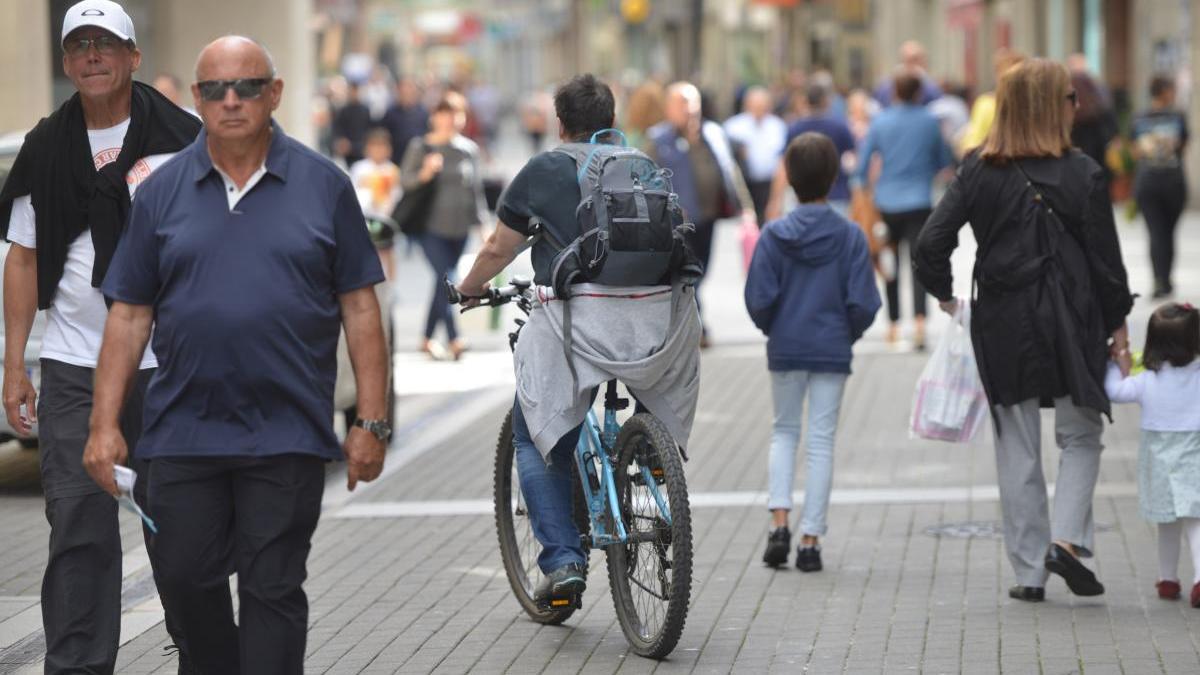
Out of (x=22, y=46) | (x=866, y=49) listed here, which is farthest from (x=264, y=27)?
(x=866, y=49)

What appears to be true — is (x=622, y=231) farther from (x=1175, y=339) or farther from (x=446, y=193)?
(x=446, y=193)

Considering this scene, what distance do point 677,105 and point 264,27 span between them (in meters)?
8.00

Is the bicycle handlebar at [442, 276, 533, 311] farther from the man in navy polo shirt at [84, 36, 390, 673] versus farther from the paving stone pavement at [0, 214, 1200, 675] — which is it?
the man in navy polo shirt at [84, 36, 390, 673]

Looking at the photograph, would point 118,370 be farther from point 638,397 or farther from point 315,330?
point 638,397

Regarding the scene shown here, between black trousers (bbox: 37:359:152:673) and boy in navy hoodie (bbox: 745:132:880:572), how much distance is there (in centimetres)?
290

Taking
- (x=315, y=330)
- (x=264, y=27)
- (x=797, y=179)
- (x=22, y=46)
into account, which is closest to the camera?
(x=315, y=330)

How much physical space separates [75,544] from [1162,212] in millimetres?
13349

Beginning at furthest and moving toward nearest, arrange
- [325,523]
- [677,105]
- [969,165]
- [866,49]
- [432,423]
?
1. [866,49]
2. [677,105]
3. [432,423]
4. [325,523]
5. [969,165]

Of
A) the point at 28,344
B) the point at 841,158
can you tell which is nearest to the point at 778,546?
the point at 28,344

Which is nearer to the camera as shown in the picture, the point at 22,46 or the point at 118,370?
the point at 118,370

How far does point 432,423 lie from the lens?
12.8 metres

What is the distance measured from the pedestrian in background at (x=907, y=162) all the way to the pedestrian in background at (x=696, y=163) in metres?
0.96

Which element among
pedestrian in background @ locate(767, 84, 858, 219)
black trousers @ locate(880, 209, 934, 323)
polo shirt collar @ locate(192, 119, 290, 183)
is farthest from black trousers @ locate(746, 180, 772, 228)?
polo shirt collar @ locate(192, 119, 290, 183)

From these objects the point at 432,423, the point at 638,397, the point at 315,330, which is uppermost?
the point at 315,330
